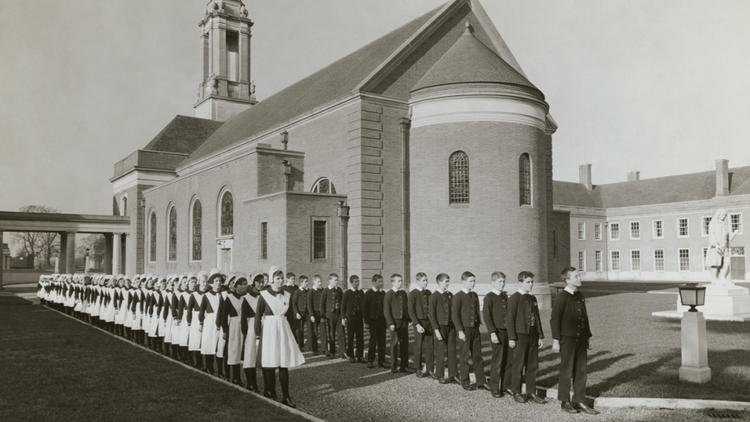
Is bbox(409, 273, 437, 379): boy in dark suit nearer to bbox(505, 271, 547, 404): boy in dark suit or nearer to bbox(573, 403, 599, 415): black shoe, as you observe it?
bbox(505, 271, 547, 404): boy in dark suit

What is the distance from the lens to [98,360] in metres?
12.6

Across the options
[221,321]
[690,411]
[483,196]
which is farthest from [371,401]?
[483,196]

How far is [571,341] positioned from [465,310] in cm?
202

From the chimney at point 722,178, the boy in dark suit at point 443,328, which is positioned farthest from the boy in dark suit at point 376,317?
the chimney at point 722,178

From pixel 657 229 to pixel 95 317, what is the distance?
159 ft

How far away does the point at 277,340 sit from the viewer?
8914 millimetres

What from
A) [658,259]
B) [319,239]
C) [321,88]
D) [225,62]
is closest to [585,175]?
[658,259]

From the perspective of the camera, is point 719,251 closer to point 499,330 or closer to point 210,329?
point 499,330

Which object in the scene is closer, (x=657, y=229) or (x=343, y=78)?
(x=343, y=78)

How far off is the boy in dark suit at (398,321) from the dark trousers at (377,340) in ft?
1.26

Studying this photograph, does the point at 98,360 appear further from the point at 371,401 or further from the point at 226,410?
the point at 371,401

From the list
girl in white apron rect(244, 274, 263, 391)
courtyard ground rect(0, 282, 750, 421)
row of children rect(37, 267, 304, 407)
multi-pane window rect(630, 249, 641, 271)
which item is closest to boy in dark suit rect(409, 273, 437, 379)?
courtyard ground rect(0, 282, 750, 421)

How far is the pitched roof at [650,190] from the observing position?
51.4 m

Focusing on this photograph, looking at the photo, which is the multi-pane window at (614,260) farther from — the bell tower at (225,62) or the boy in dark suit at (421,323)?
the boy in dark suit at (421,323)
